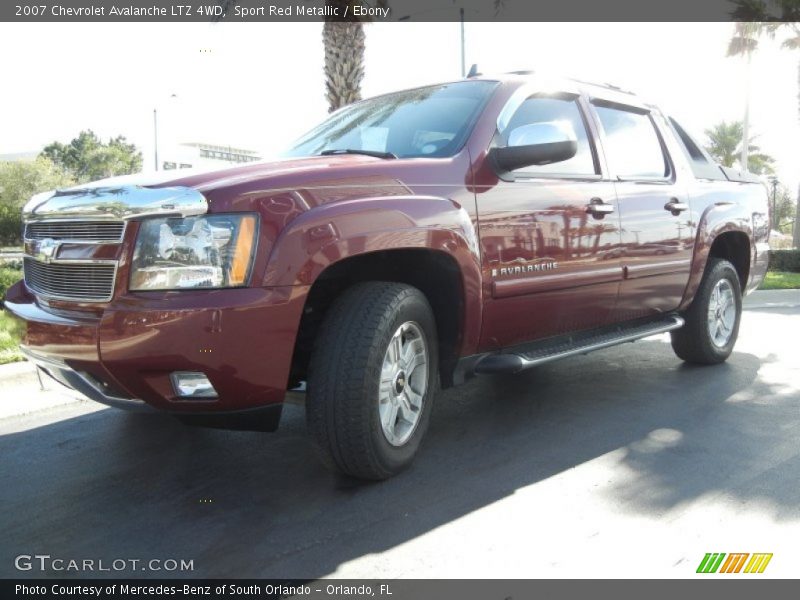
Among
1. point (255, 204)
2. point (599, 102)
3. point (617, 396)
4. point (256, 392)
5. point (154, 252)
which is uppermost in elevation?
point (599, 102)

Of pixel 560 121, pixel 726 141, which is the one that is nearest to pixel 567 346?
pixel 560 121

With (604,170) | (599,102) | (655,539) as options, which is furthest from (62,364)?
(599,102)

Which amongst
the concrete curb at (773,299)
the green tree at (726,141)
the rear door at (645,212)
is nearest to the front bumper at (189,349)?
the rear door at (645,212)

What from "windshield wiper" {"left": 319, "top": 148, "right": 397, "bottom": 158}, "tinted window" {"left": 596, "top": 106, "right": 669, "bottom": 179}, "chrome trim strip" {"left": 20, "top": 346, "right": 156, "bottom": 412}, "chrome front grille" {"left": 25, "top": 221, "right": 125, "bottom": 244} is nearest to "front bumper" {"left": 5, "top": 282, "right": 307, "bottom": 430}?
"chrome trim strip" {"left": 20, "top": 346, "right": 156, "bottom": 412}

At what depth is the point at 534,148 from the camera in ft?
12.1

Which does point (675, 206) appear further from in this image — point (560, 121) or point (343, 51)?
point (343, 51)

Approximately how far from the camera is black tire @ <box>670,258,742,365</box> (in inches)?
220

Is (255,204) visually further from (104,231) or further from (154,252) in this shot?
(104,231)

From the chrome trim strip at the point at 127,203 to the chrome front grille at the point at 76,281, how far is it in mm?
193

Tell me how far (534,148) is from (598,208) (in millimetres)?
811

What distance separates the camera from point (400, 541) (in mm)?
2807

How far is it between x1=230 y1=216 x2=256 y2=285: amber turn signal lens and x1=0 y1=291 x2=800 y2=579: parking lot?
3.14ft

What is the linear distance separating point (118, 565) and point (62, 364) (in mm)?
870
